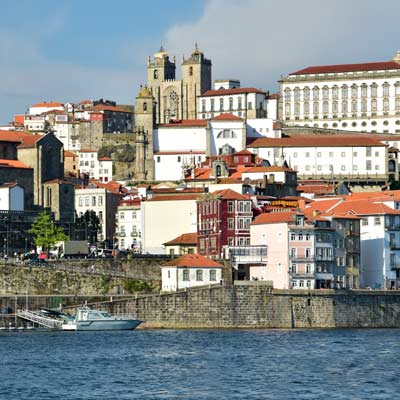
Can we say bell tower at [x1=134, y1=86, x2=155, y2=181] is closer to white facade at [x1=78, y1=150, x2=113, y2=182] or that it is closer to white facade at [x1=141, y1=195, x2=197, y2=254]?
white facade at [x1=78, y1=150, x2=113, y2=182]

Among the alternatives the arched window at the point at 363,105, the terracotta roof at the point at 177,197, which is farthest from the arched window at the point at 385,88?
the terracotta roof at the point at 177,197

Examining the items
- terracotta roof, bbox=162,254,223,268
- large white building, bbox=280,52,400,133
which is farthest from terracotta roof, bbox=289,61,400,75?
terracotta roof, bbox=162,254,223,268

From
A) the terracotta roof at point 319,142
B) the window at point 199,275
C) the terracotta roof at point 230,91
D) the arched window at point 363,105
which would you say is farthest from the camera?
the terracotta roof at point 230,91

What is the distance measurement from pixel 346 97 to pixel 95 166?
29.7 meters

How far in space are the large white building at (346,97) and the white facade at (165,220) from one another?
62266 mm

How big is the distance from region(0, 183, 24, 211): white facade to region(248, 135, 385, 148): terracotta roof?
42.6m

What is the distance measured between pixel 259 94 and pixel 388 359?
11350 cm

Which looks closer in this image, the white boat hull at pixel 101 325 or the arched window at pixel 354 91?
the white boat hull at pixel 101 325

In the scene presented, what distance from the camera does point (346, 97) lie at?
618ft

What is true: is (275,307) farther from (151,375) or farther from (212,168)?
(212,168)

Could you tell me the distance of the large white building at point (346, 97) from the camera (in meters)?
186

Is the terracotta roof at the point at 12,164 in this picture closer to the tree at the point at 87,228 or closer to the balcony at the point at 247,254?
the tree at the point at 87,228

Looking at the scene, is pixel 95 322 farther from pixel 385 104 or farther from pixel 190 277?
pixel 385 104

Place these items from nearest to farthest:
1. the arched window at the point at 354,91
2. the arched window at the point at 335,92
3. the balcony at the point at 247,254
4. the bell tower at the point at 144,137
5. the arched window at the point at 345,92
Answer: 1. the balcony at the point at 247,254
2. the bell tower at the point at 144,137
3. the arched window at the point at 354,91
4. the arched window at the point at 345,92
5. the arched window at the point at 335,92
